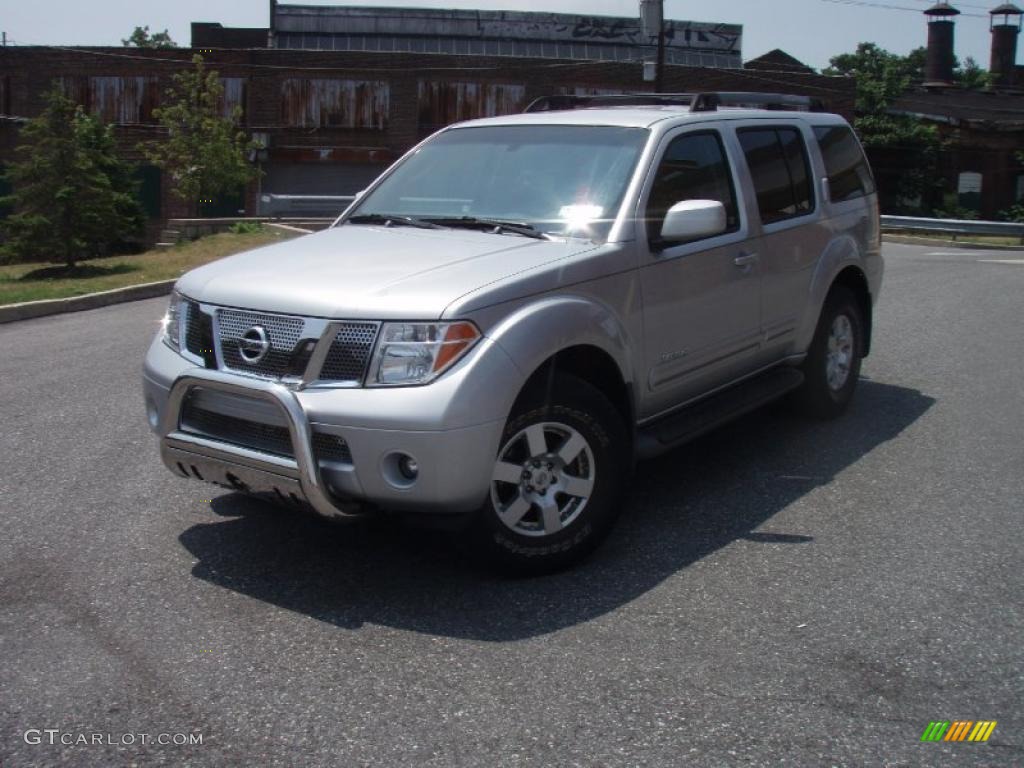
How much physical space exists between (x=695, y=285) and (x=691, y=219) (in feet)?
1.73

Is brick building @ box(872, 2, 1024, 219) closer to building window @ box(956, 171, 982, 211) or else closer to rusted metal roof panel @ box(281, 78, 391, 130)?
building window @ box(956, 171, 982, 211)

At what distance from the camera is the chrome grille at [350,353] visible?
4316 mm

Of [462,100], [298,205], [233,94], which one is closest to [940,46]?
[462,100]

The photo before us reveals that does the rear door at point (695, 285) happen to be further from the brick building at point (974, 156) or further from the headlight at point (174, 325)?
the brick building at point (974, 156)

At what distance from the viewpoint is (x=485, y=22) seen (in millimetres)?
54125

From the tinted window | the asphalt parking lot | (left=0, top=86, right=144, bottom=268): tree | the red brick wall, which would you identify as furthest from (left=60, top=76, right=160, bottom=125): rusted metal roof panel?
the tinted window

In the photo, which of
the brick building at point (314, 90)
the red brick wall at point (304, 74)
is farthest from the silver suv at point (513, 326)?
the red brick wall at point (304, 74)

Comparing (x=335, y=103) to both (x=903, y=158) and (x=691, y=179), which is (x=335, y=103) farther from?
(x=691, y=179)

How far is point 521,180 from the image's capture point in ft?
18.6

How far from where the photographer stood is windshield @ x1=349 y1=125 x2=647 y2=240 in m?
5.38

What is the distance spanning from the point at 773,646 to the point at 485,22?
53186 mm

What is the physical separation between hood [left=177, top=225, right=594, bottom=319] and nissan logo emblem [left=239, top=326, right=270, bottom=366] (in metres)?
0.10

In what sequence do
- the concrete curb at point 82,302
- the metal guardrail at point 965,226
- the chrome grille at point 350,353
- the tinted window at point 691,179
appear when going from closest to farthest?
the chrome grille at point 350,353 → the tinted window at point 691,179 → the concrete curb at point 82,302 → the metal guardrail at point 965,226

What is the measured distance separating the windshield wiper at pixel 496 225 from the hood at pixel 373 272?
0.06 meters
